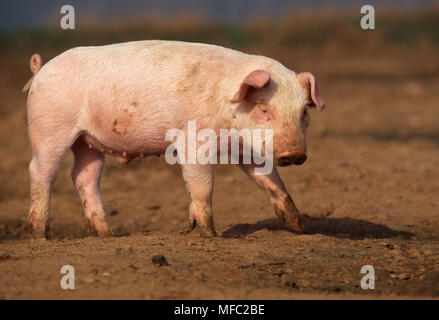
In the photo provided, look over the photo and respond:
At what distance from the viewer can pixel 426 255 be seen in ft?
19.1

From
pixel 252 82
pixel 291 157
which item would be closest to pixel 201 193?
pixel 291 157

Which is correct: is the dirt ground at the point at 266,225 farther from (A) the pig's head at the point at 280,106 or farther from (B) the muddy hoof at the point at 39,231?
(A) the pig's head at the point at 280,106

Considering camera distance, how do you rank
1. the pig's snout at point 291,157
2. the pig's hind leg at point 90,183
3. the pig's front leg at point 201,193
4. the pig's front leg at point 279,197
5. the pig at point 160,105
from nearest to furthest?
the pig's snout at point 291,157 < the pig at point 160,105 < the pig's front leg at point 201,193 < the pig's front leg at point 279,197 < the pig's hind leg at point 90,183

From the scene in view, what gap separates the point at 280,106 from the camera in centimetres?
575

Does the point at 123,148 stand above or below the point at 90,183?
above

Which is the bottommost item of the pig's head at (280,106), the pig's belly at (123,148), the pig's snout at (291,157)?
the pig's snout at (291,157)

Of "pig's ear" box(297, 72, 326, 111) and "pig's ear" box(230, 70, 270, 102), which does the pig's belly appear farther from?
"pig's ear" box(297, 72, 326, 111)

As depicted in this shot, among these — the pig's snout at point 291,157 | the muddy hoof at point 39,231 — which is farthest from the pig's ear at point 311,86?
the muddy hoof at point 39,231

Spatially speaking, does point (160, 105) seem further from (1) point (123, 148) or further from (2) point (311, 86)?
(2) point (311, 86)

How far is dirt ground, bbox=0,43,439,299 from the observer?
4824 mm

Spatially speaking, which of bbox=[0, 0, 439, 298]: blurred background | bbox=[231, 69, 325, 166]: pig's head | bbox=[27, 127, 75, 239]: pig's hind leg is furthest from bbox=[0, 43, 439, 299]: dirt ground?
bbox=[231, 69, 325, 166]: pig's head

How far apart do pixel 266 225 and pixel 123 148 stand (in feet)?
5.04

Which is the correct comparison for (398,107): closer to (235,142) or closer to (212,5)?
(235,142)

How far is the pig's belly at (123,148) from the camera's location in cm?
629
